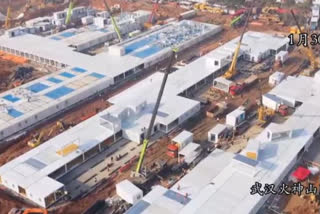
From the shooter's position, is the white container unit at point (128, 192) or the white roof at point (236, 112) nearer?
the white container unit at point (128, 192)

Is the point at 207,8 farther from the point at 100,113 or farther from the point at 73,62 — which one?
the point at 100,113

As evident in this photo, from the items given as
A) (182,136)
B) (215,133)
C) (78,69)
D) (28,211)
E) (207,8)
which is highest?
(207,8)

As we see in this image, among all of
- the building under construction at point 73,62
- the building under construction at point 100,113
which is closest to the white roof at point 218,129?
the building under construction at point 100,113

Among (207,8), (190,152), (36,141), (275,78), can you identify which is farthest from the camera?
(207,8)

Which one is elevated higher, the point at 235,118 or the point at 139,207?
the point at 235,118

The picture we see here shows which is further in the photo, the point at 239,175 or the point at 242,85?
the point at 242,85

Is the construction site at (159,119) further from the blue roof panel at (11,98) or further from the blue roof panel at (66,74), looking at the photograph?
the blue roof panel at (66,74)

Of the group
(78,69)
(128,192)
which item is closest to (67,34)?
(78,69)
